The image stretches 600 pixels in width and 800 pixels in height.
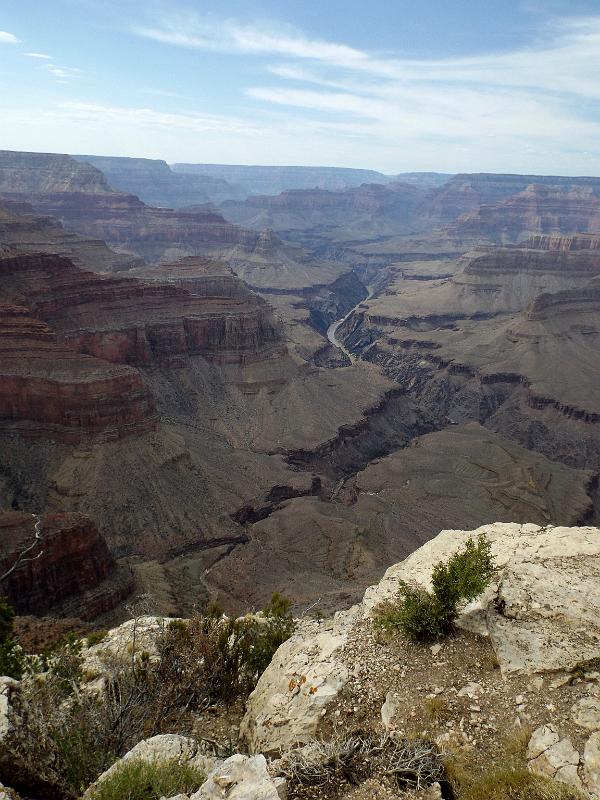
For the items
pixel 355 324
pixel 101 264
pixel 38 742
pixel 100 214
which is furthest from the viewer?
pixel 100 214

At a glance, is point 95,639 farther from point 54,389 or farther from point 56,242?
point 56,242

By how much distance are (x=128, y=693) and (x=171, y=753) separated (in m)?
4.53

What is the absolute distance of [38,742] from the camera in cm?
1237

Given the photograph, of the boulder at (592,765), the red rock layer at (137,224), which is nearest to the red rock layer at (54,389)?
the boulder at (592,765)

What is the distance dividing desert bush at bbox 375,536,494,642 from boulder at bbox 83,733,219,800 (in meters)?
5.13

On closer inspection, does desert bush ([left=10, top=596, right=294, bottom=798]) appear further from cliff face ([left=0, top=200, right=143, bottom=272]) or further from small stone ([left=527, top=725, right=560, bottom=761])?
cliff face ([left=0, top=200, right=143, bottom=272])

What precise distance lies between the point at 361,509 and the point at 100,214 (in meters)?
169

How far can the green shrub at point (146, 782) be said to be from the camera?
1002 centimetres

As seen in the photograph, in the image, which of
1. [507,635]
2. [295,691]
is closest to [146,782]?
[295,691]

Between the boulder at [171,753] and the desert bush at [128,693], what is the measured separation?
1111mm

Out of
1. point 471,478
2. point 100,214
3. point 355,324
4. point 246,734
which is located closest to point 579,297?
point 355,324

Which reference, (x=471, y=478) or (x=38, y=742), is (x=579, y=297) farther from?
(x=38, y=742)

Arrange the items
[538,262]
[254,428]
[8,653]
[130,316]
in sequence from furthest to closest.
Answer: [538,262], [130,316], [254,428], [8,653]

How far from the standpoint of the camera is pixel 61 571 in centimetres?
3250
